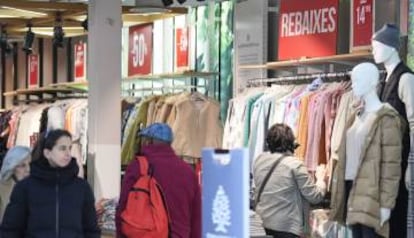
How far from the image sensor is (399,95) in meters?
5.91

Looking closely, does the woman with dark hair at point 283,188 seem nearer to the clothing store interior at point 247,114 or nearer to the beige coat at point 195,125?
the clothing store interior at point 247,114

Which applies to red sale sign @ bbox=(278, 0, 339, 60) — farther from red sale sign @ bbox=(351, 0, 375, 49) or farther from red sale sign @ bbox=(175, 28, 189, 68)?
red sale sign @ bbox=(175, 28, 189, 68)

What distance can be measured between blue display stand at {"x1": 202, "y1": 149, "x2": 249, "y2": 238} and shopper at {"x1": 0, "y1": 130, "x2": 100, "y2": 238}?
1618mm

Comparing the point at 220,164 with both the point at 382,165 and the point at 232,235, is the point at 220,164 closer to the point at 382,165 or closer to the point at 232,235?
the point at 232,235

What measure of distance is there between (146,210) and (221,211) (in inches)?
84.7

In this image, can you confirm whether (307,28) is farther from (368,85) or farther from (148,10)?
(368,85)

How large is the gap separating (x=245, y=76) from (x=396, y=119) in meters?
4.02

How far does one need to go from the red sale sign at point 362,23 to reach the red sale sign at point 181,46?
385 centimetres

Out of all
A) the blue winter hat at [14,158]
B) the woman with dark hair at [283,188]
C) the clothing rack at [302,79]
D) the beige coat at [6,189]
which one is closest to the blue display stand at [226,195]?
the blue winter hat at [14,158]

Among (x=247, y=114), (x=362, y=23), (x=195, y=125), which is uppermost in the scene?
(x=362, y=23)

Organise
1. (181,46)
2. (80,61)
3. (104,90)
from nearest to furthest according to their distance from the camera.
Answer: (104,90) → (181,46) → (80,61)

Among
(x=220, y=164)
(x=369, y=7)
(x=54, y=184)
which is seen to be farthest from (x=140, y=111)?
(x=220, y=164)

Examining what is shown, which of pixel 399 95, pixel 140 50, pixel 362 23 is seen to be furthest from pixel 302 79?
pixel 140 50

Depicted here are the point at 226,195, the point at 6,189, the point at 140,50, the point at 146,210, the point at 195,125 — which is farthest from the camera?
the point at 140,50
